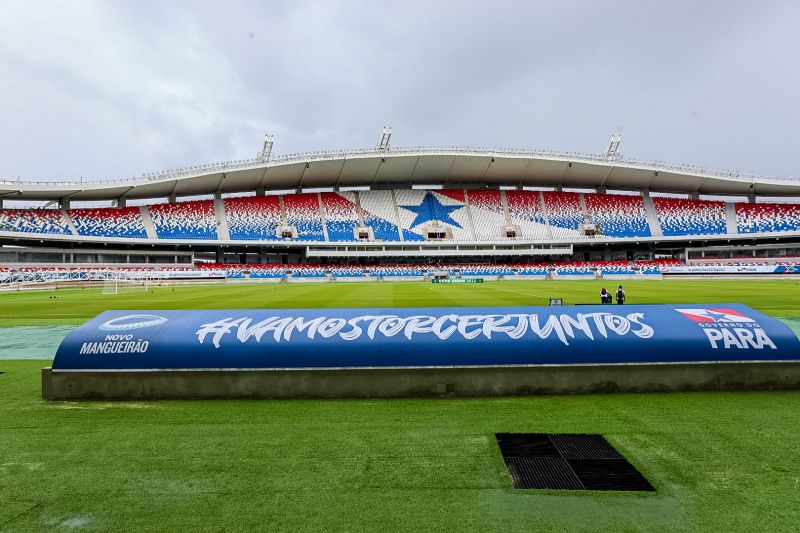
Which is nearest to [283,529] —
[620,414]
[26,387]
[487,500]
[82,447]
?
[487,500]

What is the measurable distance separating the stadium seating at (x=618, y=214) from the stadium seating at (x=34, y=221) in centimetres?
8040

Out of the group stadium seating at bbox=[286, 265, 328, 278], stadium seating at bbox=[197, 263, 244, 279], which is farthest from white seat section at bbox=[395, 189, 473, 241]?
stadium seating at bbox=[197, 263, 244, 279]

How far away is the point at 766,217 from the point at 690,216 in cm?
1161

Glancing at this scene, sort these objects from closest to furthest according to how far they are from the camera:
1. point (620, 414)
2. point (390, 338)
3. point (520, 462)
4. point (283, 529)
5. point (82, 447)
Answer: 1. point (283, 529)
2. point (520, 462)
3. point (82, 447)
4. point (620, 414)
5. point (390, 338)

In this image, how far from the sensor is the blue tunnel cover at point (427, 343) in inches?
238

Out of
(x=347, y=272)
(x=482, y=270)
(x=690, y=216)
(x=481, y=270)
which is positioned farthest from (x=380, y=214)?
(x=690, y=216)

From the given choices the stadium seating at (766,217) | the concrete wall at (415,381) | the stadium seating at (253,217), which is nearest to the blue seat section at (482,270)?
the stadium seating at (253,217)

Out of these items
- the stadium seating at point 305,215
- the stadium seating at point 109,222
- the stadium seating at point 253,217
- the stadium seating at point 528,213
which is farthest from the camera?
the stadium seating at point 528,213

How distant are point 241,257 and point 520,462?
249 ft

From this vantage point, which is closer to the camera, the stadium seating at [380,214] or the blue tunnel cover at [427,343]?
the blue tunnel cover at [427,343]

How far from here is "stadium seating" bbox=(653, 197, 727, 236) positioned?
7169cm

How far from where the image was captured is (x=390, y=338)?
6121 millimetres

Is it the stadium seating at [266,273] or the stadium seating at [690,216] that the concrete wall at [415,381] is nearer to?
the stadium seating at [266,273]

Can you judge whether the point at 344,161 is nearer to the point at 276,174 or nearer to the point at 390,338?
the point at 276,174
